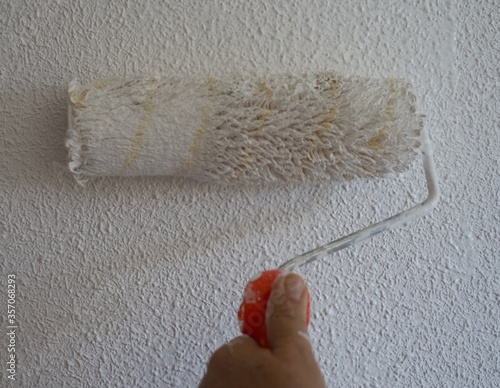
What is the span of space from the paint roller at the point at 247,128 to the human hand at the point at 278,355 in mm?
80

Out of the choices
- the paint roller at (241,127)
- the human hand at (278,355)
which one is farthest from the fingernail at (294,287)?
the paint roller at (241,127)

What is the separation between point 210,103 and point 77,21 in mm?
173

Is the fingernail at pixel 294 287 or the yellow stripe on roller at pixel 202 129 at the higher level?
the yellow stripe on roller at pixel 202 129

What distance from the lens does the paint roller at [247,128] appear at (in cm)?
46

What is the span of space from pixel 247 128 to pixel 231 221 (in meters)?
0.12

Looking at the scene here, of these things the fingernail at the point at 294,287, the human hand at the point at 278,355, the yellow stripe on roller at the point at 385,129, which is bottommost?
the human hand at the point at 278,355

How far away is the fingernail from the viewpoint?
392 millimetres

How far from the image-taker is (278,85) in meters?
0.48

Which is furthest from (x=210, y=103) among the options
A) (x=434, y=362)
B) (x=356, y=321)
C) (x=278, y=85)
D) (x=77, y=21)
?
(x=434, y=362)

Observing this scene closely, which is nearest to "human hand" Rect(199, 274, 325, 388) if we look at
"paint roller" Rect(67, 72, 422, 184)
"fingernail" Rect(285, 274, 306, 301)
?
"fingernail" Rect(285, 274, 306, 301)

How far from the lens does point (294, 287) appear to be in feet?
1.29

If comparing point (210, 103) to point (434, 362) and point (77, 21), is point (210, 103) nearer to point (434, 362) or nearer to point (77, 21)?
point (77, 21)

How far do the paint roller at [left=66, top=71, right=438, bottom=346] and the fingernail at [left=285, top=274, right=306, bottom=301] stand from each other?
2.7 inches

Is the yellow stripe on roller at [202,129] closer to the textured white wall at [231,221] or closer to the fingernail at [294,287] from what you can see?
the textured white wall at [231,221]
